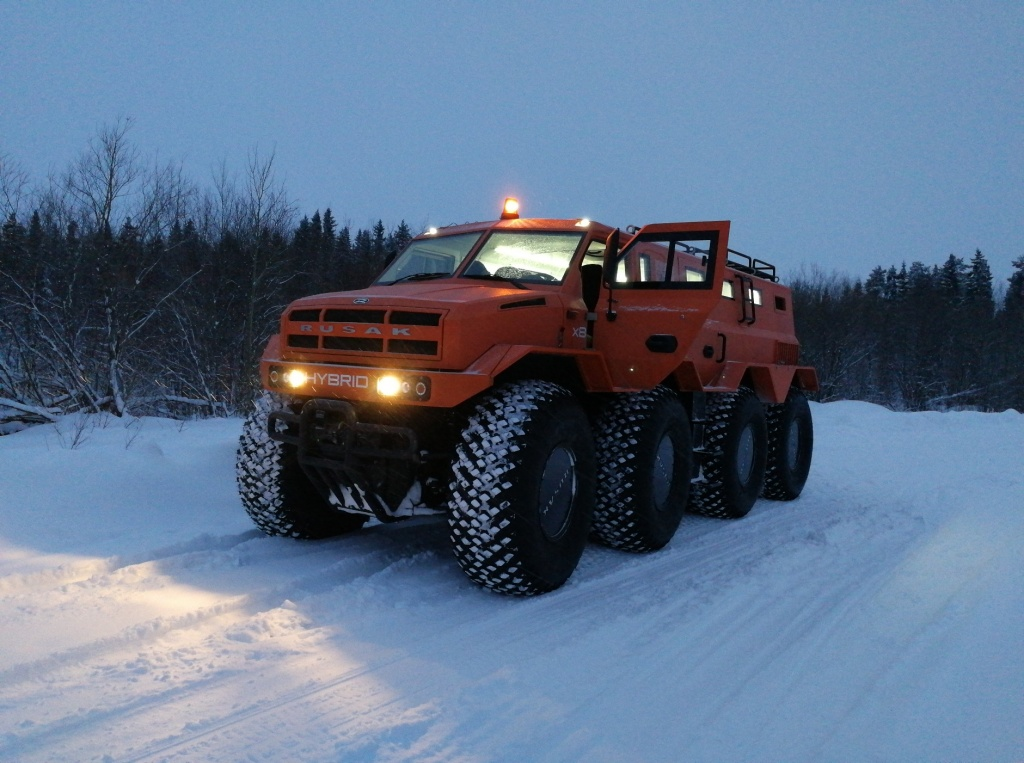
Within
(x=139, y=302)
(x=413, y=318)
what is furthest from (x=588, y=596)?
(x=139, y=302)

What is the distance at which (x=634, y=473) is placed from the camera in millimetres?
5000

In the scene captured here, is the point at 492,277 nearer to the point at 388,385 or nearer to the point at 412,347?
the point at 412,347

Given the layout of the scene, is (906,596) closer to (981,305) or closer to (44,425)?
(44,425)

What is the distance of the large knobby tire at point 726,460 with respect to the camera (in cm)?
651

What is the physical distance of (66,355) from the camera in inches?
508

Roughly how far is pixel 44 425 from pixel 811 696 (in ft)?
40.8

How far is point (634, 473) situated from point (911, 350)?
129 feet

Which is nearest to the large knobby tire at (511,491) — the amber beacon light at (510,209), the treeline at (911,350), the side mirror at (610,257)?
the side mirror at (610,257)

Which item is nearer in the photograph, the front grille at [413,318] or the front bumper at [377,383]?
the front bumper at [377,383]

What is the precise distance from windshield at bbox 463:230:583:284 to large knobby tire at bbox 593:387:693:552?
1083 mm

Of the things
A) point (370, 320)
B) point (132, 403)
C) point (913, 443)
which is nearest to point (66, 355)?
point (132, 403)

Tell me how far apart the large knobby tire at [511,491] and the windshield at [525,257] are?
118cm

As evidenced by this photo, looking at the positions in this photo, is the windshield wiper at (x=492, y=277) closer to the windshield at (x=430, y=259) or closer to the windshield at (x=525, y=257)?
the windshield at (x=525, y=257)

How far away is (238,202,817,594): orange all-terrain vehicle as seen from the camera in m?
3.97
